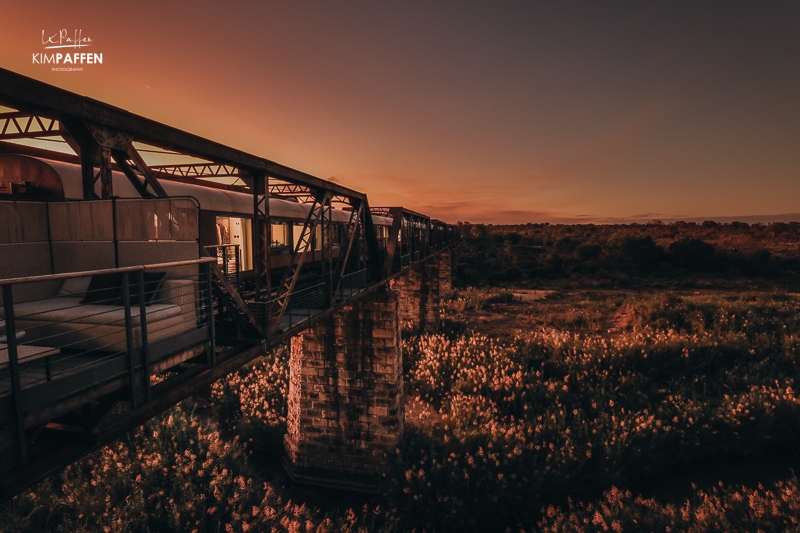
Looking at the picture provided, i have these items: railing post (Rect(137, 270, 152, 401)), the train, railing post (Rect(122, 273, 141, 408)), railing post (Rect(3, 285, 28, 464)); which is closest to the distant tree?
the train

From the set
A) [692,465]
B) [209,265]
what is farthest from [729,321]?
[209,265]

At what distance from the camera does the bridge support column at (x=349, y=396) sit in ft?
35.7

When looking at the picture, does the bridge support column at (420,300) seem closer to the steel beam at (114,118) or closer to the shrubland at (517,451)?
the shrubland at (517,451)

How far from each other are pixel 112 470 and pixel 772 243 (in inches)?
3430

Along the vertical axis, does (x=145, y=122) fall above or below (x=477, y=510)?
above

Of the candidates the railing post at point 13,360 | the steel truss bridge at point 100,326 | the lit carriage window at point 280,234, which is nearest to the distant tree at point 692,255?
the lit carriage window at point 280,234

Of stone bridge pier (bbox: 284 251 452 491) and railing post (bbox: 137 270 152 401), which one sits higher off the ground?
railing post (bbox: 137 270 152 401)

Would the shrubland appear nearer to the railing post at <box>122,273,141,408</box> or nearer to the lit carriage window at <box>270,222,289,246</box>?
the railing post at <box>122,273,141,408</box>

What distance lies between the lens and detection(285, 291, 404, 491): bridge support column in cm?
1087

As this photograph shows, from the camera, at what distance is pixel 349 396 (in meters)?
11.1

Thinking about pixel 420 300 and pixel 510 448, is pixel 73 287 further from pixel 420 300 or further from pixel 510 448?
pixel 420 300

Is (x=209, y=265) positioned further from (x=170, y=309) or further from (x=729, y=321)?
(x=729, y=321)

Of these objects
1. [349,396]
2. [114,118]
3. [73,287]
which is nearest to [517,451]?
[349,396]

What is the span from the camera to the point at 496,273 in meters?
46.0
